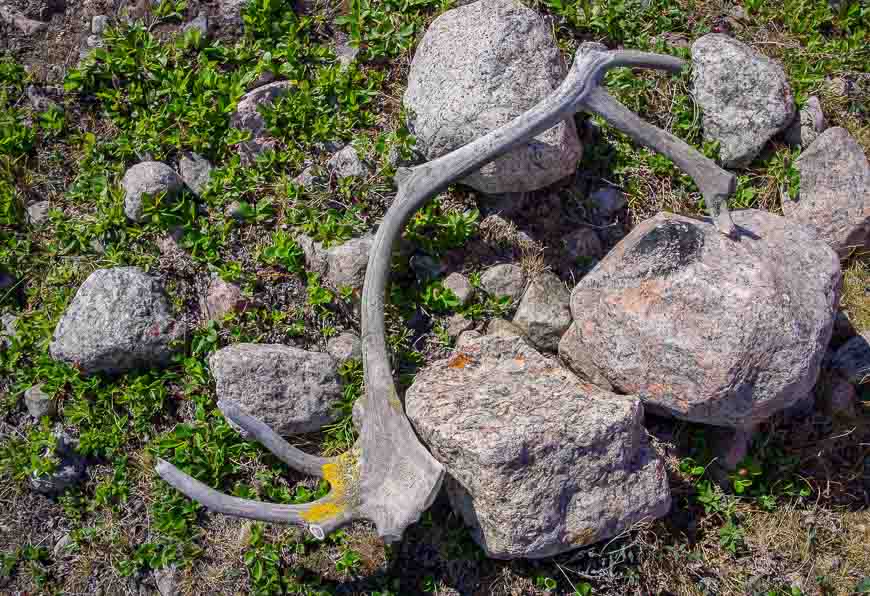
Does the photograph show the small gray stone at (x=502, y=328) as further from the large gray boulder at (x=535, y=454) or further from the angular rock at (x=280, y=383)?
the angular rock at (x=280, y=383)

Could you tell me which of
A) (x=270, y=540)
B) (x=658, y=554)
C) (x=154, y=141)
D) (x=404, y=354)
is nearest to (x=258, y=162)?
(x=154, y=141)

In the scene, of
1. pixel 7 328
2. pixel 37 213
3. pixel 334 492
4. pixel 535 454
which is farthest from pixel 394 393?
pixel 37 213

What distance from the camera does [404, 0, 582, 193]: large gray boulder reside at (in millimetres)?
4246

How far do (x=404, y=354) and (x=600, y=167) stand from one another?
6.18 feet

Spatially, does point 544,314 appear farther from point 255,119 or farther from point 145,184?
point 145,184

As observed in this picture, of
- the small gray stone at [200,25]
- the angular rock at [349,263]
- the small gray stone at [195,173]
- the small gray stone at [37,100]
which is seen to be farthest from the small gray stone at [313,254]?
the small gray stone at [37,100]

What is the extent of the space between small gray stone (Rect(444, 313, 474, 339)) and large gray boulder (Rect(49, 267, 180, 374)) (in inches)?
69.1

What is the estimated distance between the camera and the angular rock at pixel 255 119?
4750 millimetres

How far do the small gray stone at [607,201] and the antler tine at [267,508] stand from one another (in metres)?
2.57

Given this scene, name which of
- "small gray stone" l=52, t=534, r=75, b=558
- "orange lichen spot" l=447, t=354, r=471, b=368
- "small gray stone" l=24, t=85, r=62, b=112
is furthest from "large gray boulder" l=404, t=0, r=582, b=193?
"small gray stone" l=52, t=534, r=75, b=558

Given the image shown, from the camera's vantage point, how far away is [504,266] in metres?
4.63

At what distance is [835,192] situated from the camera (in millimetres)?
4699

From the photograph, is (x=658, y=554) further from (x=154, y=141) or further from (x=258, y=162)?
(x=154, y=141)

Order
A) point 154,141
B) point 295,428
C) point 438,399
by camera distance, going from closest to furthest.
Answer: point 438,399
point 295,428
point 154,141
